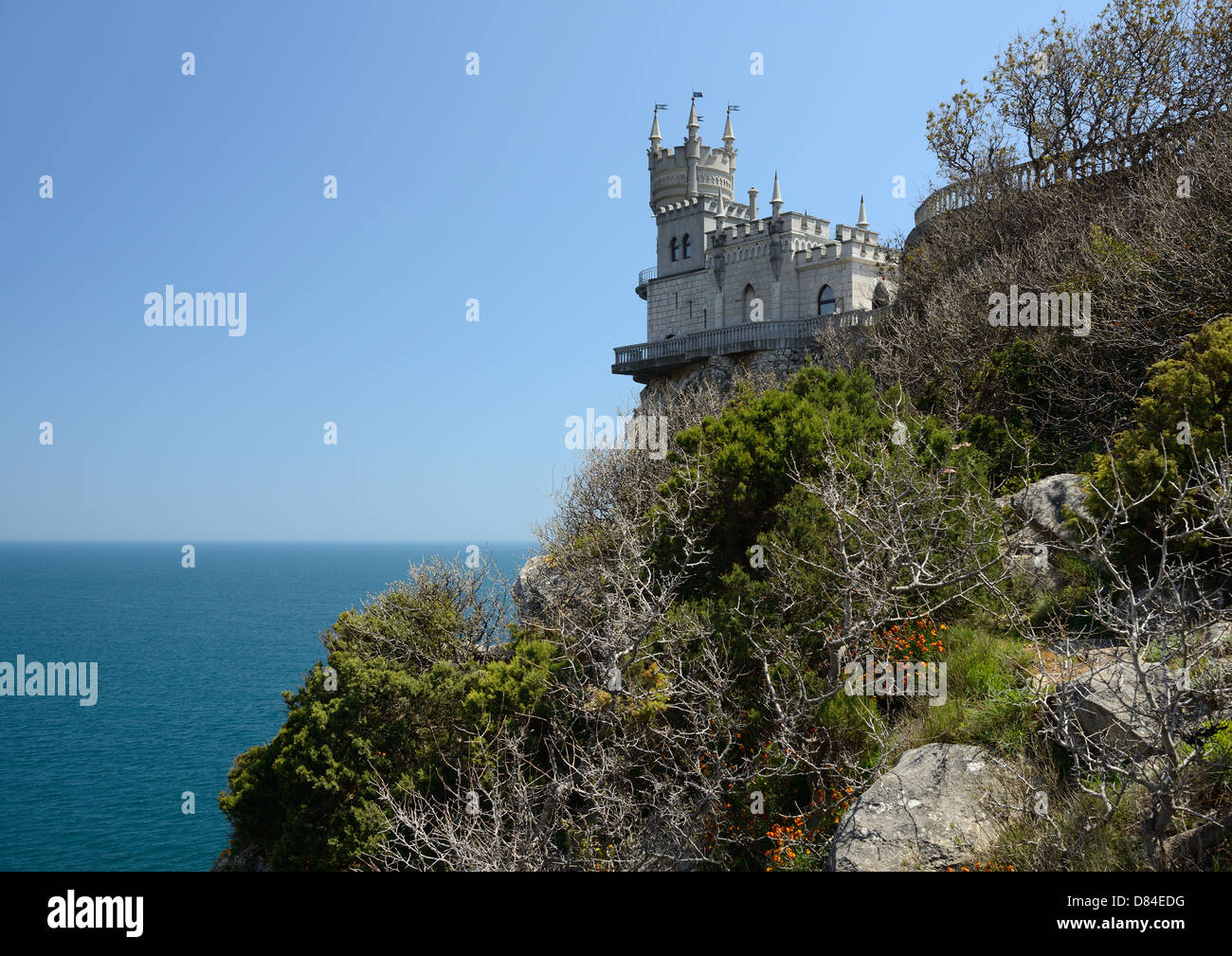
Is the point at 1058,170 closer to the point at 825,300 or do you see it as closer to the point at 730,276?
the point at 825,300

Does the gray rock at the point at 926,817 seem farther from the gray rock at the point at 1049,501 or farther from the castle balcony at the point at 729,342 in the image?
the castle balcony at the point at 729,342

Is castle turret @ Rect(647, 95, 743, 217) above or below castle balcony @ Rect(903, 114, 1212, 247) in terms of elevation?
above

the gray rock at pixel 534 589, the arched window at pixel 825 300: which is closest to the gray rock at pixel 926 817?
the gray rock at pixel 534 589

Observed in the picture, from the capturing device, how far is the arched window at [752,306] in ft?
143

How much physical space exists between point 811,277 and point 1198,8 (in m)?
21.5

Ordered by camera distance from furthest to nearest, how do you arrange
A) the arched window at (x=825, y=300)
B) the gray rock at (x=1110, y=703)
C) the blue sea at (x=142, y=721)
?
1. the arched window at (x=825, y=300)
2. the blue sea at (x=142, y=721)
3. the gray rock at (x=1110, y=703)

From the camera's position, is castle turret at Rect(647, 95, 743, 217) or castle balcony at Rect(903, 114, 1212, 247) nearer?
castle balcony at Rect(903, 114, 1212, 247)

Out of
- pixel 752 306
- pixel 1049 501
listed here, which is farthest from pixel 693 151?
pixel 1049 501

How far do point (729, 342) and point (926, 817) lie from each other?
105ft

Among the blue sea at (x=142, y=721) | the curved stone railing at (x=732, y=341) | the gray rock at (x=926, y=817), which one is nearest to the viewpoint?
the gray rock at (x=926, y=817)

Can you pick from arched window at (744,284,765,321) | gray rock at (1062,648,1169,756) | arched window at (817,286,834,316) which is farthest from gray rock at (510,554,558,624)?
arched window at (744,284,765,321)

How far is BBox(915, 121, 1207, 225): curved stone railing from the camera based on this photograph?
22109 millimetres

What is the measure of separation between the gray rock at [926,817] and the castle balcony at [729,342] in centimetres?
2117

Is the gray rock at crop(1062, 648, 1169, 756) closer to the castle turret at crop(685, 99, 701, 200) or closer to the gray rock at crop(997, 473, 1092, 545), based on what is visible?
the gray rock at crop(997, 473, 1092, 545)
